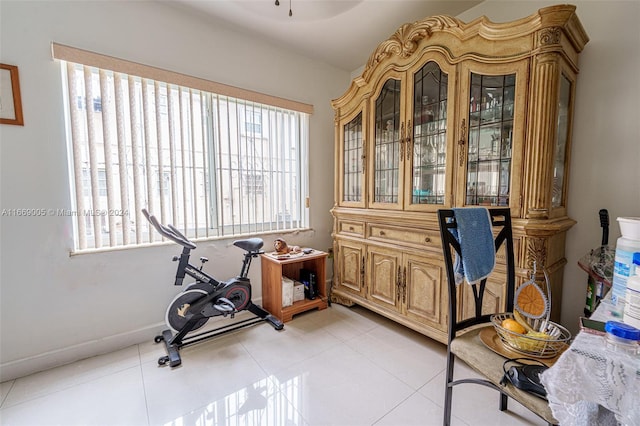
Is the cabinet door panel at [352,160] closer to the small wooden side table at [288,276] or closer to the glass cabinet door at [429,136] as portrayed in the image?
the glass cabinet door at [429,136]

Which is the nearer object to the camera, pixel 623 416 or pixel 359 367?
pixel 623 416

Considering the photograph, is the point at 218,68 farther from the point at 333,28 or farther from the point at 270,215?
the point at 270,215

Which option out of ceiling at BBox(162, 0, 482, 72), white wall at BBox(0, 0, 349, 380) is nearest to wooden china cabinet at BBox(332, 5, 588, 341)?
ceiling at BBox(162, 0, 482, 72)

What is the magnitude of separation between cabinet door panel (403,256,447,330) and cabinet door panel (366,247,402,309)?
11 cm

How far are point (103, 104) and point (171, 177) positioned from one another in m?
0.69

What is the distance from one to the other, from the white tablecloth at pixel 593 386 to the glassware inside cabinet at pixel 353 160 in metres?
2.10

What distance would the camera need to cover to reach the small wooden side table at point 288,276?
98.9 inches

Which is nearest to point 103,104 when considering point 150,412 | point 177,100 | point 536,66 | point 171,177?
point 177,100

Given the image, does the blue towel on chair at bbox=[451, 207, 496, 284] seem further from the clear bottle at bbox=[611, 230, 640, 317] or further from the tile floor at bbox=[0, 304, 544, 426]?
the tile floor at bbox=[0, 304, 544, 426]

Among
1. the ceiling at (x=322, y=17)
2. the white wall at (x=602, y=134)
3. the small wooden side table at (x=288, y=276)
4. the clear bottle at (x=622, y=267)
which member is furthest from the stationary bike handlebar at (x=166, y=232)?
the white wall at (x=602, y=134)

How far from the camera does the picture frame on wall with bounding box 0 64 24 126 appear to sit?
1.69 metres

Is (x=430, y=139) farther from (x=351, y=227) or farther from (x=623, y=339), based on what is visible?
(x=623, y=339)

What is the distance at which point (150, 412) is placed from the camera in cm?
149

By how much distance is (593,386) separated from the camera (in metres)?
0.55
